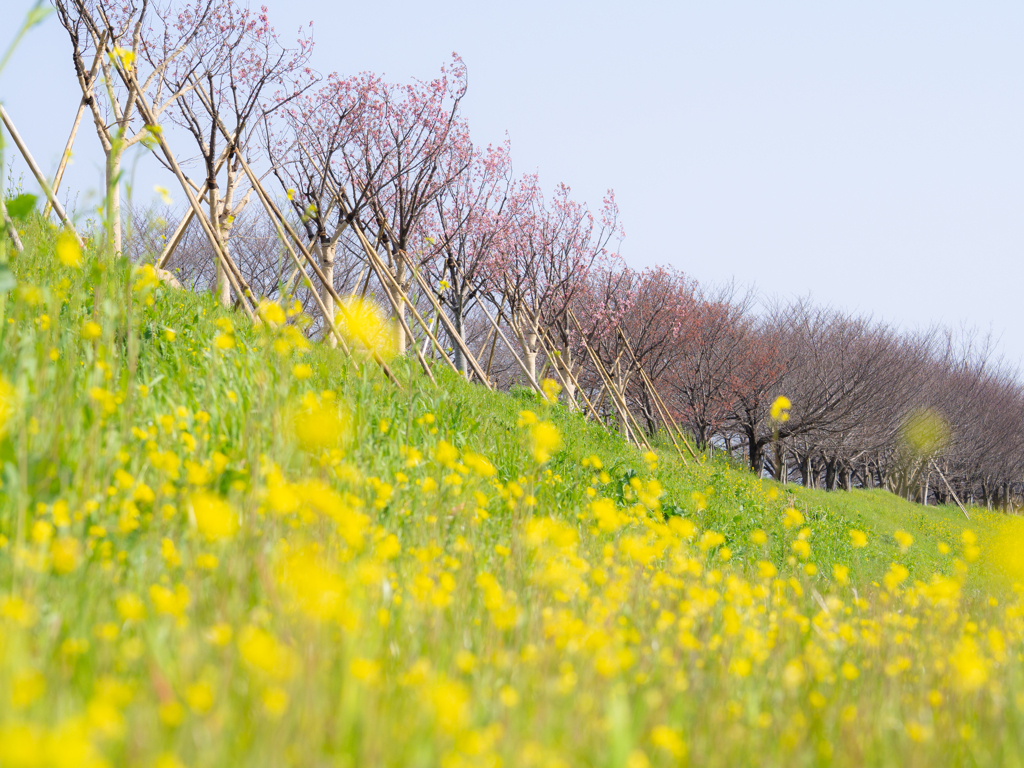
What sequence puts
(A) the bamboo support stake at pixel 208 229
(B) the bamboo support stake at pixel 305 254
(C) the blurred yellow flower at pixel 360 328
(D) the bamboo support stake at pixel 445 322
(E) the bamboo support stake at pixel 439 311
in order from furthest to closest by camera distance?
(D) the bamboo support stake at pixel 445 322 → (E) the bamboo support stake at pixel 439 311 → (C) the blurred yellow flower at pixel 360 328 → (B) the bamboo support stake at pixel 305 254 → (A) the bamboo support stake at pixel 208 229

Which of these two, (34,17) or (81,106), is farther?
(81,106)

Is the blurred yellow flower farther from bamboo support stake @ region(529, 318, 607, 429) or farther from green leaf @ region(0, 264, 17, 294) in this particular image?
bamboo support stake @ region(529, 318, 607, 429)

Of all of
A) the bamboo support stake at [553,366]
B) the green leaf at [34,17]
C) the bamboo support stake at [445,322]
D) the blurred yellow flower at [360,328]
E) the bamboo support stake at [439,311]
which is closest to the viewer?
the green leaf at [34,17]

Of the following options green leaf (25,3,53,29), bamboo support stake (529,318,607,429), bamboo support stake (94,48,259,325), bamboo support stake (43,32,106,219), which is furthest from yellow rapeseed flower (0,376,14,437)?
bamboo support stake (529,318,607,429)

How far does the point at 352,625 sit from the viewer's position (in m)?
1.25

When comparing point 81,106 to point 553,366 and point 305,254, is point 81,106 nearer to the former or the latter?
point 305,254

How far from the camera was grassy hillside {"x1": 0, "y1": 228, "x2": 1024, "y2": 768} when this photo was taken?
118 cm

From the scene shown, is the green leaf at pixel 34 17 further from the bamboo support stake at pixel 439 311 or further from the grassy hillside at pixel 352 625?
the bamboo support stake at pixel 439 311

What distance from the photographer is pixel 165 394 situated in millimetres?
3424

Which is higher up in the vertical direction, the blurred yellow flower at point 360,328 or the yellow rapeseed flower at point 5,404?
the blurred yellow flower at point 360,328

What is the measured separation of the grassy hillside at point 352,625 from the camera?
1.18 m

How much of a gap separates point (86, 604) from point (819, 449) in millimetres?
27788

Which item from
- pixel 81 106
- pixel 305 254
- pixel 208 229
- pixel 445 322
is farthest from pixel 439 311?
pixel 81 106

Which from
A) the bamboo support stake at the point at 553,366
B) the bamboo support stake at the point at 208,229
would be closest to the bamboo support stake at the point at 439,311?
the bamboo support stake at the point at 208,229
